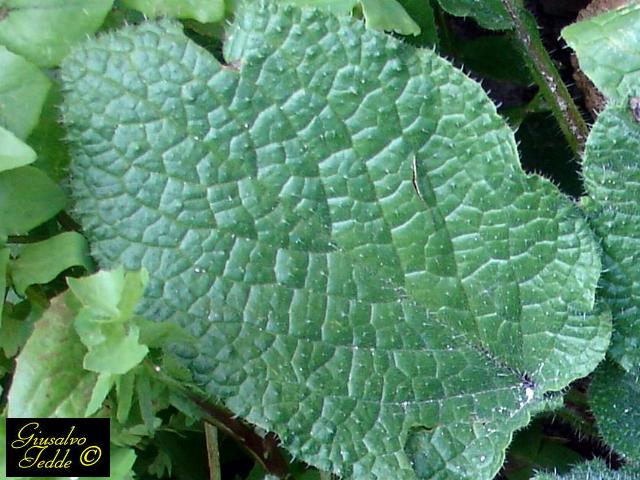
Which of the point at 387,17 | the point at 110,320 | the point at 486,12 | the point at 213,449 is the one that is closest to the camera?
the point at 110,320

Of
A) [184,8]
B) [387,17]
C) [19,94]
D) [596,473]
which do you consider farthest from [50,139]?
[596,473]

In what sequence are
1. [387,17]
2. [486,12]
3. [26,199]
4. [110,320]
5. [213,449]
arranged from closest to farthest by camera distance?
[110,320] < [26,199] < [387,17] < [213,449] < [486,12]

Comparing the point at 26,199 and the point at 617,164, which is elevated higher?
the point at 617,164

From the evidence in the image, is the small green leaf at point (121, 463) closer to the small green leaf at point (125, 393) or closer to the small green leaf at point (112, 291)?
the small green leaf at point (125, 393)

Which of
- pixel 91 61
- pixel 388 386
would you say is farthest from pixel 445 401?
pixel 91 61

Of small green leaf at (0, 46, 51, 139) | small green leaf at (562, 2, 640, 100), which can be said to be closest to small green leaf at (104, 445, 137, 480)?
small green leaf at (0, 46, 51, 139)

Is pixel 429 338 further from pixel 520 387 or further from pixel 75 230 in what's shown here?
pixel 75 230

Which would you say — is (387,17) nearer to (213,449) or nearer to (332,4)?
(332,4)
